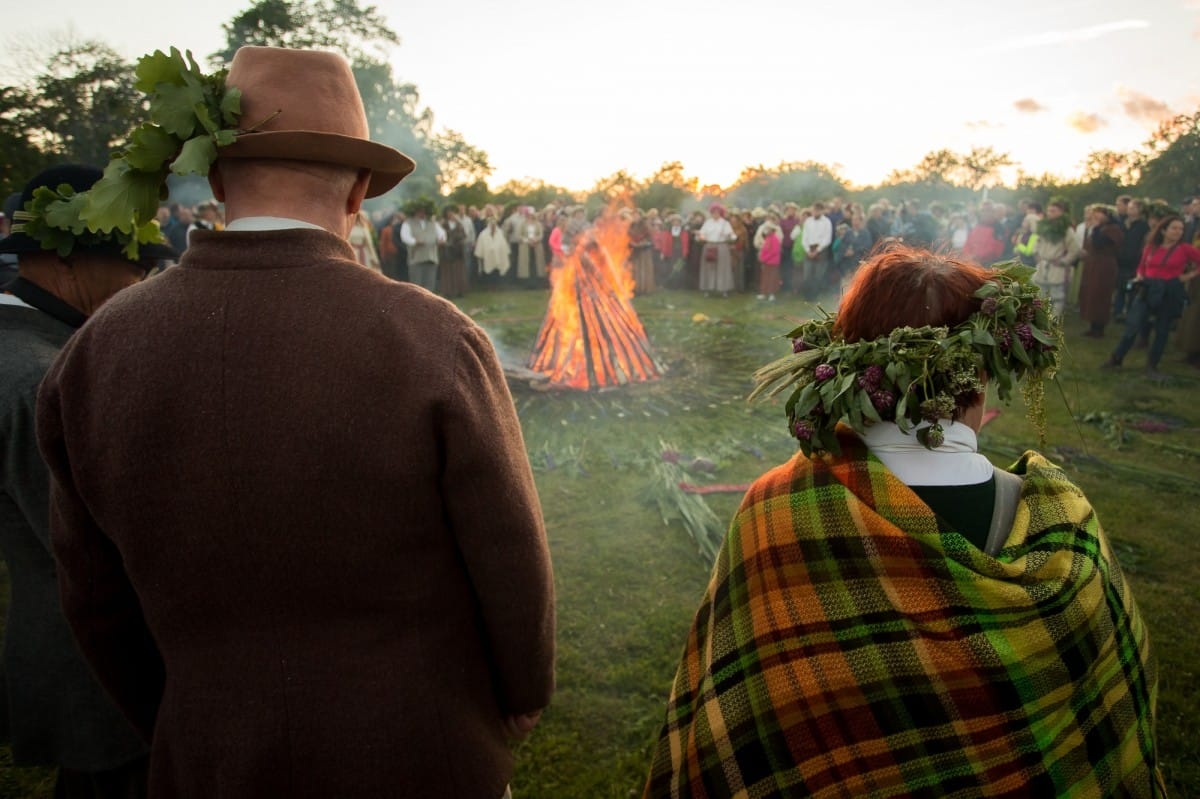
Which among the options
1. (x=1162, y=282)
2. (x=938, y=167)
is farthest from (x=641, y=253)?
(x=938, y=167)

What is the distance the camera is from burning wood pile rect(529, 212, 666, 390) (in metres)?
8.95

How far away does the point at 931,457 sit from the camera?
202cm

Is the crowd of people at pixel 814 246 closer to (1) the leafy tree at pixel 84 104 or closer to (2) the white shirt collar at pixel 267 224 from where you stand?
(1) the leafy tree at pixel 84 104

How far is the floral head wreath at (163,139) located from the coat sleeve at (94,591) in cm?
42

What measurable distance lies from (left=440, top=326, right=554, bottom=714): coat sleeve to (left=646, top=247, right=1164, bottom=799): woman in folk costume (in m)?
0.67

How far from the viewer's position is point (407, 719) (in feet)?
5.27

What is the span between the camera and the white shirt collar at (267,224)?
1591mm

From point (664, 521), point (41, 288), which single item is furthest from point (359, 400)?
point (664, 521)

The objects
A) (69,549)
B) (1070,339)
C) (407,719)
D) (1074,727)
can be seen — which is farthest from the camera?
(1070,339)

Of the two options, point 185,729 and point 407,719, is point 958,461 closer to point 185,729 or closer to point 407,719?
point 407,719

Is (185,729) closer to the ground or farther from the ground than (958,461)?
closer to the ground

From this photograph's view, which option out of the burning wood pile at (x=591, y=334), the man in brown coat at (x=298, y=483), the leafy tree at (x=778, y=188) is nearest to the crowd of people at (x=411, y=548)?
the man in brown coat at (x=298, y=483)

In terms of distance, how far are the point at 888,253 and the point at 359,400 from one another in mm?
1667

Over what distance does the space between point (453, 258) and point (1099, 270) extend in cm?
1482
